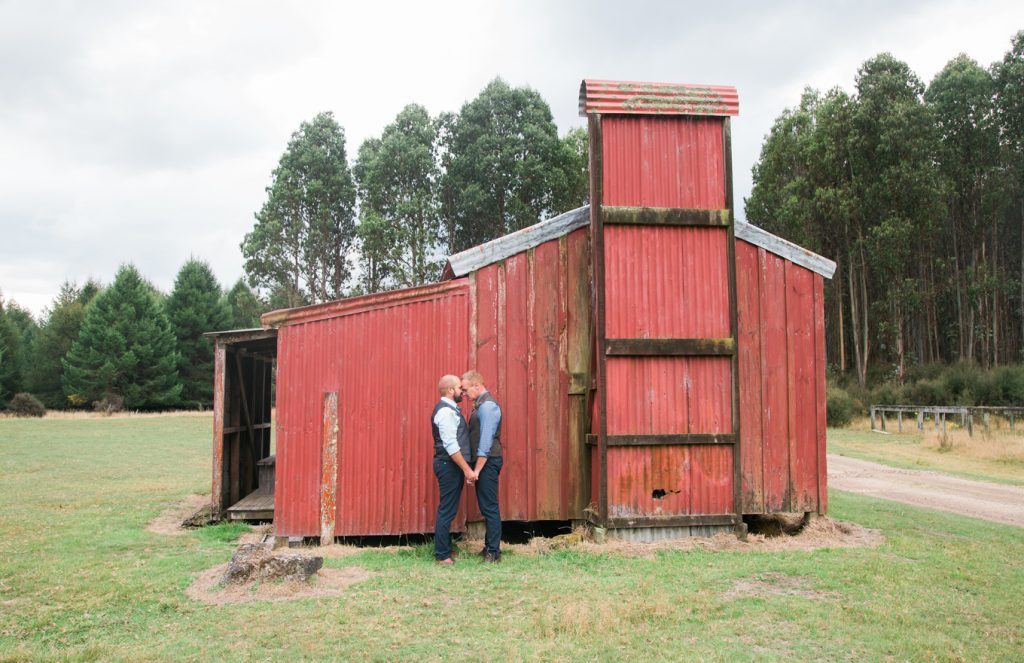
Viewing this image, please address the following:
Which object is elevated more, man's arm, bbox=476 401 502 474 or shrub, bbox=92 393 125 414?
man's arm, bbox=476 401 502 474

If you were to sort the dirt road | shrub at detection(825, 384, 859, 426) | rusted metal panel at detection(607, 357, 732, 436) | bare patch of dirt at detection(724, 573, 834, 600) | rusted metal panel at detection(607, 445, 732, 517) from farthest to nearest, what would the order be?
shrub at detection(825, 384, 859, 426) → the dirt road → rusted metal panel at detection(607, 357, 732, 436) → rusted metal panel at detection(607, 445, 732, 517) → bare patch of dirt at detection(724, 573, 834, 600)

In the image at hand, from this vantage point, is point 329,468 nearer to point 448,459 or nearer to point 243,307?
point 448,459

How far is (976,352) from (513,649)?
43421 millimetres

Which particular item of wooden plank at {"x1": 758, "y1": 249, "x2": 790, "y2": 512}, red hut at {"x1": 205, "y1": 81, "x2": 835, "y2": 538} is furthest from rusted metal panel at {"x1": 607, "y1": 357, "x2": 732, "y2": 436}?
wooden plank at {"x1": 758, "y1": 249, "x2": 790, "y2": 512}

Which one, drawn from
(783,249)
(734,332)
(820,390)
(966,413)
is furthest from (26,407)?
(966,413)

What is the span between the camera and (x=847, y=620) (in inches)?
232

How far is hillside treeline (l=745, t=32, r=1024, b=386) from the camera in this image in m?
35.0

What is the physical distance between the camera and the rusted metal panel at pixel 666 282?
9180mm

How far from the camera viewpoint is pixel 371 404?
29.7 feet

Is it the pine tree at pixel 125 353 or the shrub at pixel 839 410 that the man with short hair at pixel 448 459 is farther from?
the pine tree at pixel 125 353

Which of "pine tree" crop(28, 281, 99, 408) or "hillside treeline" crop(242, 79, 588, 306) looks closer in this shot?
"hillside treeline" crop(242, 79, 588, 306)

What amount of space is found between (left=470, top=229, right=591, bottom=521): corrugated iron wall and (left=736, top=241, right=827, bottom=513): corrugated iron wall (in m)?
2.10

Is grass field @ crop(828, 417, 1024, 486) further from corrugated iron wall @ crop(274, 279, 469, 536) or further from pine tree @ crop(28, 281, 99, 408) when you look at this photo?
pine tree @ crop(28, 281, 99, 408)

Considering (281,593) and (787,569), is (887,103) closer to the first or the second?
(787,569)
